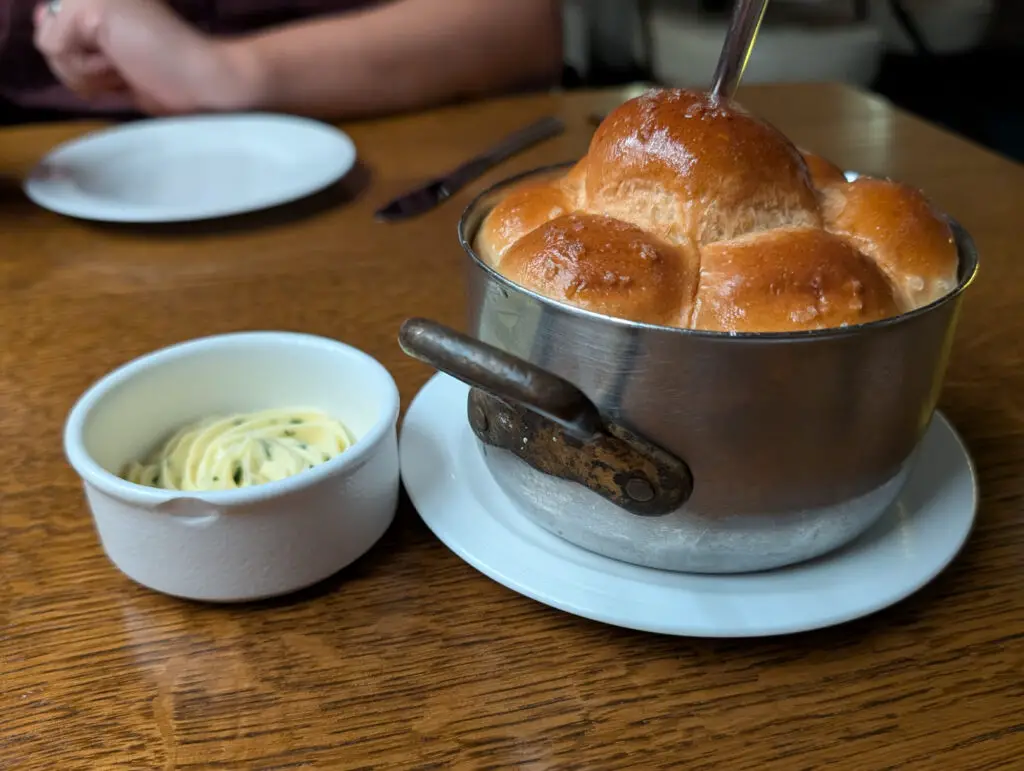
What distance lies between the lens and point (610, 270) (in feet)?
1.22

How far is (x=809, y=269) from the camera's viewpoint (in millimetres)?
367

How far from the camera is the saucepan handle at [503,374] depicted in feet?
1.04

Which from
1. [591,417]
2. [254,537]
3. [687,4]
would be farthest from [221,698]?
[687,4]

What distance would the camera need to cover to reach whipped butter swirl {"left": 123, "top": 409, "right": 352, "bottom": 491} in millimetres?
448

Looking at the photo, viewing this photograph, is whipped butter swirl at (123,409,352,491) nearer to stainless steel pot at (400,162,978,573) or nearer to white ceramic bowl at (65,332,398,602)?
white ceramic bowl at (65,332,398,602)

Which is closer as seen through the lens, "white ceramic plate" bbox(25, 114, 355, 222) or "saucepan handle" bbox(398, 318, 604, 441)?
"saucepan handle" bbox(398, 318, 604, 441)

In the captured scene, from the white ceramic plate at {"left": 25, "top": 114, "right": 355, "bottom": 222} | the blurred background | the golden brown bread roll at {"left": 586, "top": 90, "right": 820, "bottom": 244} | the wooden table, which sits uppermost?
the golden brown bread roll at {"left": 586, "top": 90, "right": 820, "bottom": 244}

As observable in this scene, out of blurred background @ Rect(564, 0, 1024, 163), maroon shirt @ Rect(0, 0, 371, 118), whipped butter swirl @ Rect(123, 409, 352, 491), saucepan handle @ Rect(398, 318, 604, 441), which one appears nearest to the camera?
saucepan handle @ Rect(398, 318, 604, 441)

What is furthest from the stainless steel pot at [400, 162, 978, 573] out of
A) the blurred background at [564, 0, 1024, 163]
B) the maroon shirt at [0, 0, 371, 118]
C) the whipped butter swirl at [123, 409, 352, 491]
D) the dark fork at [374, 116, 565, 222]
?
the blurred background at [564, 0, 1024, 163]

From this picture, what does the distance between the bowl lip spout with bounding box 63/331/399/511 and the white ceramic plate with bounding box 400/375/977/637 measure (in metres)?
0.05

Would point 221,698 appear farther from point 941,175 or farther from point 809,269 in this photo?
point 941,175

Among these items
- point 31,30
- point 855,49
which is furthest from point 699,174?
point 855,49

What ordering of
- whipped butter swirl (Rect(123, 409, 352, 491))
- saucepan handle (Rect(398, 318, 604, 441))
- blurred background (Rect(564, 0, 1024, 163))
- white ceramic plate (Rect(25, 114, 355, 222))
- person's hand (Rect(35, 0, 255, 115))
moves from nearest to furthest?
saucepan handle (Rect(398, 318, 604, 441)) → whipped butter swirl (Rect(123, 409, 352, 491)) → white ceramic plate (Rect(25, 114, 355, 222)) → person's hand (Rect(35, 0, 255, 115)) → blurred background (Rect(564, 0, 1024, 163))

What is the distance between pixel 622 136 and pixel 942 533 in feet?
0.82
